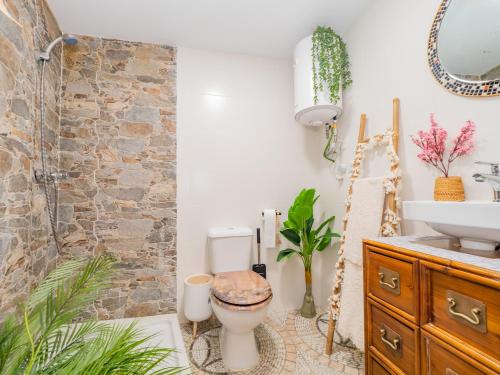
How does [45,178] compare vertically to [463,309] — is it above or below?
above

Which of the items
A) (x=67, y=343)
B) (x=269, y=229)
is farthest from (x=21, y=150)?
(x=269, y=229)

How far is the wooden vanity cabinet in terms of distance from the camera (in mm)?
710

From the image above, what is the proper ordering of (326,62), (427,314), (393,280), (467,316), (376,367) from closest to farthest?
(467,316), (427,314), (393,280), (376,367), (326,62)

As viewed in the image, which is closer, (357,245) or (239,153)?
(357,245)

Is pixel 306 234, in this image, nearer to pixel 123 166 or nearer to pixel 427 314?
pixel 427 314

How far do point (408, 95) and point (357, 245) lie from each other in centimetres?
95

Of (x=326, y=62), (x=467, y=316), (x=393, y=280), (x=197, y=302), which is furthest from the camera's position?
(x=197, y=302)

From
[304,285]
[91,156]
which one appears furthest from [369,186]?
[91,156]

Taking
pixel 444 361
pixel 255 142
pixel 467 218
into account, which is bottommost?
pixel 444 361

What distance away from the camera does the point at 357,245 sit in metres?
1.60

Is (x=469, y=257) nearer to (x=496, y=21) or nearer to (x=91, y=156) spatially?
(x=496, y=21)

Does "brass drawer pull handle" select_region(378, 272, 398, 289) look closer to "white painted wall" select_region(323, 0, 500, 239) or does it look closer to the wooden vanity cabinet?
the wooden vanity cabinet

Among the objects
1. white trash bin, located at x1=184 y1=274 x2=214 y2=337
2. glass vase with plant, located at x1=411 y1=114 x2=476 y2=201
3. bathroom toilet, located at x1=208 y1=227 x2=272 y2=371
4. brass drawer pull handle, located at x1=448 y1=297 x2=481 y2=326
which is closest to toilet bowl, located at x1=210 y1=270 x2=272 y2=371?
bathroom toilet, located at x1=208 y1=227 x2=272 y2=371

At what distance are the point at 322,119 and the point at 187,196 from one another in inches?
52.0
